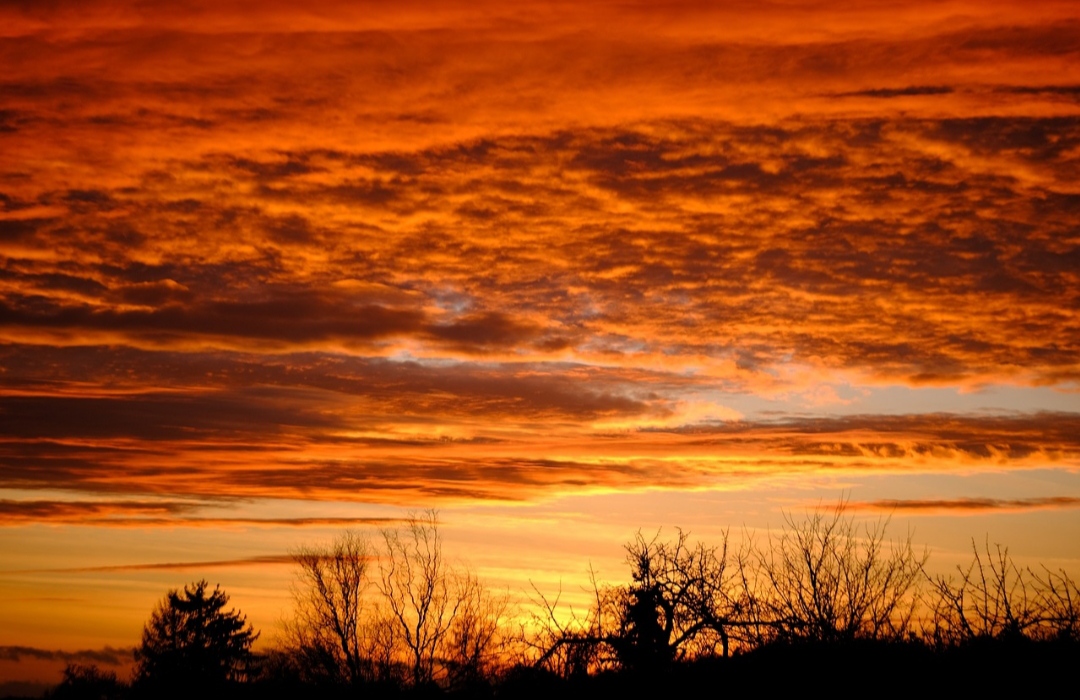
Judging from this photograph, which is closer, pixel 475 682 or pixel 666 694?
pixel 666 694

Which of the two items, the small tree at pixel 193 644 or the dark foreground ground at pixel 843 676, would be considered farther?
the small tree at pixel 193 644

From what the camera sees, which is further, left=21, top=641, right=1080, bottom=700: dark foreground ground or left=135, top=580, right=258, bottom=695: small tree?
left=135, top=580, right=258, bottom=695: small tree

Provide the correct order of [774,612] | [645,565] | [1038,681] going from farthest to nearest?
[645,565], [774,612], [1038,681]

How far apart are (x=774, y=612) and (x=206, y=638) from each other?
67463 millimetres

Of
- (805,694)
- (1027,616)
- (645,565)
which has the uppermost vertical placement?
(645,565)

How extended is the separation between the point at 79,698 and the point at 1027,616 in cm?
5245

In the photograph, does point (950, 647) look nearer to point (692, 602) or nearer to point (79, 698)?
point (692, 602)

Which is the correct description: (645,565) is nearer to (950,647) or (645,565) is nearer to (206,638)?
(950,647)

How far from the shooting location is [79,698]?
52.4 meters

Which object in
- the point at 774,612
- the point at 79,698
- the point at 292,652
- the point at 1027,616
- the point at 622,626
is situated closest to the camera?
the point at 1027,616

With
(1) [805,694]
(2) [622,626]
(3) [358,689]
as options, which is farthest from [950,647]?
(3) [358,689]

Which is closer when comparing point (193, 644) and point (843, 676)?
point (843, 676)

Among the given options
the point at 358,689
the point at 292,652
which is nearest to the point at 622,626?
the point at 358,689

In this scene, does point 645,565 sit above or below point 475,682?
above
